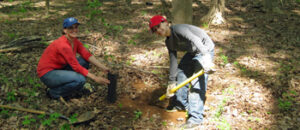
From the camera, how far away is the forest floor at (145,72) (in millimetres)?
3883

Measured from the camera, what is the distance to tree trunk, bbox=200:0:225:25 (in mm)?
8039

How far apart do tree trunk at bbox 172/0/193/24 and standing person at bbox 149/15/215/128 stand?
301 centimetres

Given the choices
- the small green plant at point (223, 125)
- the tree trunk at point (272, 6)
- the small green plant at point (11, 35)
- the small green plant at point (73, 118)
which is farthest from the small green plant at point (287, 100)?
the small green plant at point (11, 35)

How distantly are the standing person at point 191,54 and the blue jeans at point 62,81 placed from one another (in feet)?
5.30

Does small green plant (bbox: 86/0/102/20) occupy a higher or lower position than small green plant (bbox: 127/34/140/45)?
higher

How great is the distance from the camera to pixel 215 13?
8164 millimetres

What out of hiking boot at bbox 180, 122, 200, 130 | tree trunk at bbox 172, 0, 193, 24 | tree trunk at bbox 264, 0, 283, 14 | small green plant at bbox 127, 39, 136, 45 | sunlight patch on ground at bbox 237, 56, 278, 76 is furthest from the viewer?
tree trunk at bbox 264, 0, 283, 14

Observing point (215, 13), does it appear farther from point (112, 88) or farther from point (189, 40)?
point (112, 88)

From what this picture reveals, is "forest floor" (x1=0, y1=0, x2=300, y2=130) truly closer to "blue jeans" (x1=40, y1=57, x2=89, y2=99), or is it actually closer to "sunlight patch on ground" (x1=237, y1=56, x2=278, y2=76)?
"sunlight patch on ground" (x1=237, y1=56, x2=278, y2=76)

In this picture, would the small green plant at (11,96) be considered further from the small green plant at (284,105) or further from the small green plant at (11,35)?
the small green plant at (284,105)

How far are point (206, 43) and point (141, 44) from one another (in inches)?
138

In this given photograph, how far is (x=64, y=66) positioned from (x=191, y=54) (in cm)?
227

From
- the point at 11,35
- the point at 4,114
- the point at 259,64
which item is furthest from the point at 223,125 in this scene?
the point at 11,35

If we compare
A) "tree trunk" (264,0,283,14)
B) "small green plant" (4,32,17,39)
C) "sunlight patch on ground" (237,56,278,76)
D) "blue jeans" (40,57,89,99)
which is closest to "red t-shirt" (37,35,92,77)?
"blue jeans" (40,57,89,99)
